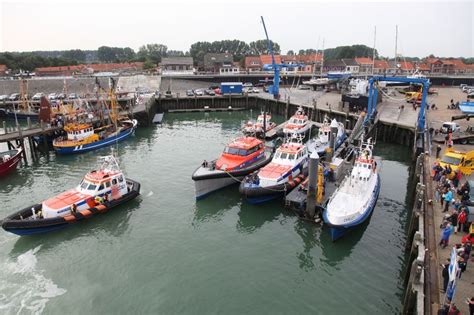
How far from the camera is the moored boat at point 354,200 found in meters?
20.0

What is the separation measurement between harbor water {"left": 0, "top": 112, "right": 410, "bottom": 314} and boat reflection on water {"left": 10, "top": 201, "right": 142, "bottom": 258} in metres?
0.06

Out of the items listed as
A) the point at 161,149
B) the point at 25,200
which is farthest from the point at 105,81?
the point at 25,200

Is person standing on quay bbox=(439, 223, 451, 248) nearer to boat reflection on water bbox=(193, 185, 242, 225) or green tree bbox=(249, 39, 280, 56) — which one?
boat reflection on water bbox=(193, 185, 242, 225)

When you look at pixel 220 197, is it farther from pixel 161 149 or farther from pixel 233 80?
pixel 233 80

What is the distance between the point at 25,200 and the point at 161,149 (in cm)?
1631

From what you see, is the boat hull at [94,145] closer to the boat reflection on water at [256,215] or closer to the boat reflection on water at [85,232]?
the boat reflection on water at [85,232]

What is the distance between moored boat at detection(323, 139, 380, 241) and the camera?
20.0 m

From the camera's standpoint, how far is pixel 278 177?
81.6ft

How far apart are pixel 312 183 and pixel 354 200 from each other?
3.00m

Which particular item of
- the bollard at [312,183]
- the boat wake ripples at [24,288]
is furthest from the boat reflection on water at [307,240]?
the boat wake ripples at [24,288]

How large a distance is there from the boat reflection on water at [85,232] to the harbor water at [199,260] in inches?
2.5

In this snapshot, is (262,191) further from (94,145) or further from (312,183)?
(94,145)

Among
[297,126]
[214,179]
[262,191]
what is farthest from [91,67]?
[262,191]

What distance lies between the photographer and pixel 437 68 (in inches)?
4633
